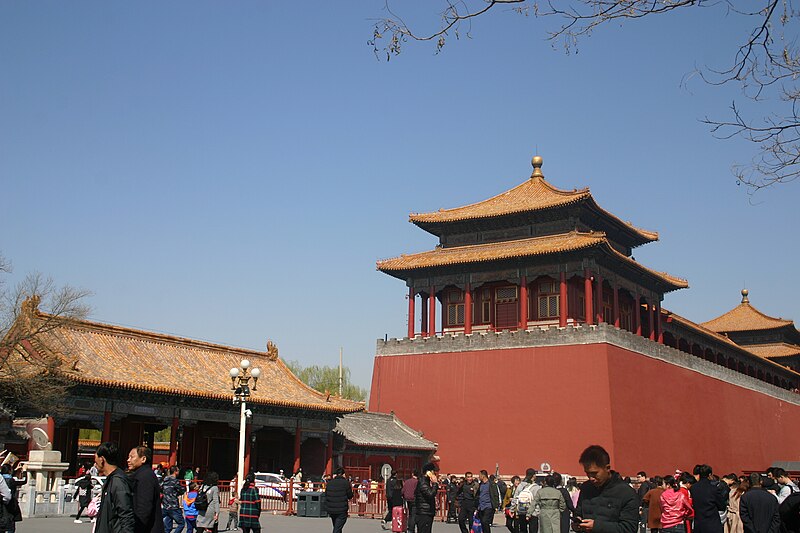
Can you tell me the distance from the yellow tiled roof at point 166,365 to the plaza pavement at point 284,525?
4048mm

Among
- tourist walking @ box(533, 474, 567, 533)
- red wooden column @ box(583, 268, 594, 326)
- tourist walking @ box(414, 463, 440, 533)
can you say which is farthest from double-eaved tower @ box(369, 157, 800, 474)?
tourist walking @ box(533, 474, 567, 533)

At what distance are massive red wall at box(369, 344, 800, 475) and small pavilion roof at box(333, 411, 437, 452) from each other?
733 millimetres

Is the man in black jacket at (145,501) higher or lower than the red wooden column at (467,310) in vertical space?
lower

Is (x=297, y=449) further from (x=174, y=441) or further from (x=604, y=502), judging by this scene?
(x=604, y=502)

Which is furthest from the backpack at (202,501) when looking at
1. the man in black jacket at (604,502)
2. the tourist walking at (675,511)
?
the man in black jacket at (604,502)

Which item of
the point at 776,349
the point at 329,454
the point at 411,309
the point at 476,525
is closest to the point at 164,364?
Answer: the point at 329,454

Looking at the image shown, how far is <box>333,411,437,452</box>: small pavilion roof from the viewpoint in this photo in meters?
27.4

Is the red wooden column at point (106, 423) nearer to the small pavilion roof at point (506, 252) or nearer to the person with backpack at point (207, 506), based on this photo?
the person with backpack at point (207, 506)

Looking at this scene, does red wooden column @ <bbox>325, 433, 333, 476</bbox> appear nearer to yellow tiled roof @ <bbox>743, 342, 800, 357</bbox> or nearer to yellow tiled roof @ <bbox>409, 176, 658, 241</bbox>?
yellow tiled roof @ <bbox>409, 176, 658, 241</bbox>

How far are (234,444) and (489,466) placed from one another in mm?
8062

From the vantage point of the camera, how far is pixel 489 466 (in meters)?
28.3

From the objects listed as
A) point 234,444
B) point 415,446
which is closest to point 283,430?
point 234,444

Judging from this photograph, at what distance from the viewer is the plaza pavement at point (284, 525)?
14.2m

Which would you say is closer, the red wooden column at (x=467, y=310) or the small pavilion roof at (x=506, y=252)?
the small pavilion roof at (x=506, y=252)
